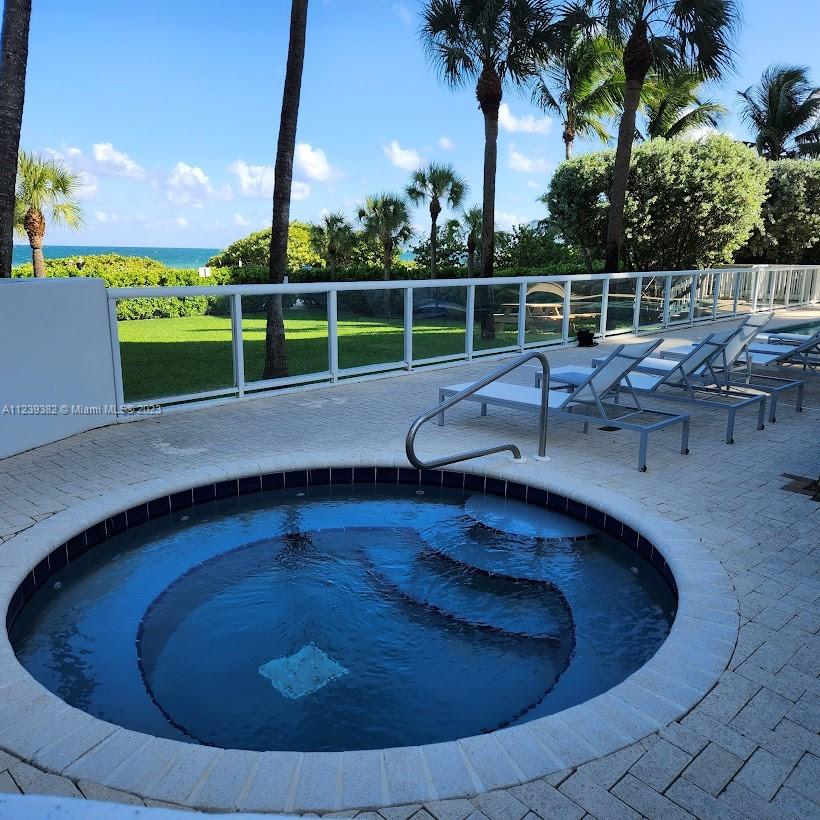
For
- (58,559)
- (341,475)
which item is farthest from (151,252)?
(58,559)

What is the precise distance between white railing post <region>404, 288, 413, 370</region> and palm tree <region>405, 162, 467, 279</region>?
2945cm

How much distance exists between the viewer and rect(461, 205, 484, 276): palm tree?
1465 inches

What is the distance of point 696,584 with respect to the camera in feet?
12.4

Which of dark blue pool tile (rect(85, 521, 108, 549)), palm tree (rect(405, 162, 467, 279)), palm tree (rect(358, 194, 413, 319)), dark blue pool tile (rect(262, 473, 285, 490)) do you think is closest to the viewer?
dark blue pool tile (rect(85, 521, 108, 549))

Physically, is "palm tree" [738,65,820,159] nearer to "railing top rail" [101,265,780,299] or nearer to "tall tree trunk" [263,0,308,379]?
"railing top rail" [101,265,780,299]

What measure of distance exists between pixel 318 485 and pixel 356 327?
3864 mm

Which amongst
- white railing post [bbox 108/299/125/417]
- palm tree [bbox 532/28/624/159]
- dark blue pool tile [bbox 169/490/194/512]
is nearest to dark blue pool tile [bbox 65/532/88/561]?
dark blue pool tile [bbox 169/490/194/512]

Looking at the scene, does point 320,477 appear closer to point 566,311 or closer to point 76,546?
point 76,546

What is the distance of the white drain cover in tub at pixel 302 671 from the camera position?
10.7ft

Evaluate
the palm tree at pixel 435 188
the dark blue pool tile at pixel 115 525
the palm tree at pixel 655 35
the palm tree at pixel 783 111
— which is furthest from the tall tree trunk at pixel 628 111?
the palm tree at pixel 783 111

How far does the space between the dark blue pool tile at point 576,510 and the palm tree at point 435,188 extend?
114 ft

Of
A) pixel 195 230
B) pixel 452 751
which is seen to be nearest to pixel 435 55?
pixel 452 751

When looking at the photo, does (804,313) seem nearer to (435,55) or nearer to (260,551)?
(435,55)

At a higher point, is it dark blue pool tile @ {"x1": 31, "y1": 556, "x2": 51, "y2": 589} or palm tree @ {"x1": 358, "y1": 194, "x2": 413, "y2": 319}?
palm tree @ {"x1": 358, "y1": 194, "x2": 413, "y2": 319}
